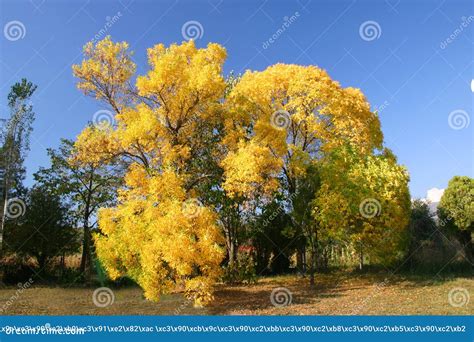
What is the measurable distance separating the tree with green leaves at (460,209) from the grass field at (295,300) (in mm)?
4104

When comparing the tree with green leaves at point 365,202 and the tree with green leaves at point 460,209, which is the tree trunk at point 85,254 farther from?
the tree with green leaves at point 460,209

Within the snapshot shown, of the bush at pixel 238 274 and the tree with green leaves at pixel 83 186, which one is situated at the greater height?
the tree with green leaves at pixel 83 186

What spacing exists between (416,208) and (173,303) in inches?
618

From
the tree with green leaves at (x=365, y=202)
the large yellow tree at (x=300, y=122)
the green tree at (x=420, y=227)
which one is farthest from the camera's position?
the green tree at (x=420, y=227)

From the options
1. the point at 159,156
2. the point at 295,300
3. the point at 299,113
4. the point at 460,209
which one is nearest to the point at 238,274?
the point at 295,300

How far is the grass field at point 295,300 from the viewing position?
12486 millimetres

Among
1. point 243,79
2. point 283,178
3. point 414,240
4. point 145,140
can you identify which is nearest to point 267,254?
point 283,178

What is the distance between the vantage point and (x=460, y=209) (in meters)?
21.2

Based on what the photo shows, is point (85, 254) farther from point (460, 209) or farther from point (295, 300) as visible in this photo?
point (460, 209)

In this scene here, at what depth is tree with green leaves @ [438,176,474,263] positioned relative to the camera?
2098 cm

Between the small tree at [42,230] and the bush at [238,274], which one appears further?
Answer: the small tree at [42,230]

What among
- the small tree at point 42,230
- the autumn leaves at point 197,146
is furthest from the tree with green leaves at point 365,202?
the small tree at point 42,230

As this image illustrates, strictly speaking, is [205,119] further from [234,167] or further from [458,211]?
[458,211]

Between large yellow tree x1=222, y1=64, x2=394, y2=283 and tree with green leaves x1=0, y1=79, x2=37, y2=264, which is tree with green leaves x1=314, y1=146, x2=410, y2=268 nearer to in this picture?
large yellow tree x1=222, y1=64, x2=394, y2=283
